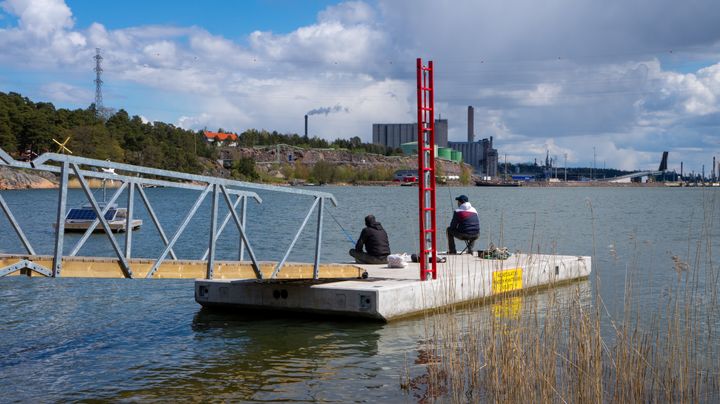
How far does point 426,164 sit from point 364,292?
2742 millimetres

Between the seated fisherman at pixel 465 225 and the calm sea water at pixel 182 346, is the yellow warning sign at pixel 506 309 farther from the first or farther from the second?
the seated fisherman at pixel 465 225

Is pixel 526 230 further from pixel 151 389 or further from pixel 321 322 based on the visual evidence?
pixel 151 389

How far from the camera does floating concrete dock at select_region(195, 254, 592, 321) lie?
14695 millimetres

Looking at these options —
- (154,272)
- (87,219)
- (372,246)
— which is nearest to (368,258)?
(372,246)

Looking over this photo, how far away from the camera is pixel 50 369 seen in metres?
11.9

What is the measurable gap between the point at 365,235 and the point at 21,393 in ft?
29.9

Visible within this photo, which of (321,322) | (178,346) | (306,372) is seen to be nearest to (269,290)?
(321,322)

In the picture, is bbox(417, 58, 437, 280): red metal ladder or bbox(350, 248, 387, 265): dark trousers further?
bbox(350, 248, 387, 265): dark trousers

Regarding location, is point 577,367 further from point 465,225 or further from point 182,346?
point 465,225

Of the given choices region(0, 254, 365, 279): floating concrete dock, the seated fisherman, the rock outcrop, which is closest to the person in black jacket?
region(0, 254, 365, 279): floating concrete dock

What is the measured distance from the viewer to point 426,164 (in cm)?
1513

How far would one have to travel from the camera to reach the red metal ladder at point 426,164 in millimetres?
15047

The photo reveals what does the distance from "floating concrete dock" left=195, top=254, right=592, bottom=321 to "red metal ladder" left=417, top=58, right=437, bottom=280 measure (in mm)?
648

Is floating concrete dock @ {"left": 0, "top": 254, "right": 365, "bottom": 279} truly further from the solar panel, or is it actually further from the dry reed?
the solar panel
